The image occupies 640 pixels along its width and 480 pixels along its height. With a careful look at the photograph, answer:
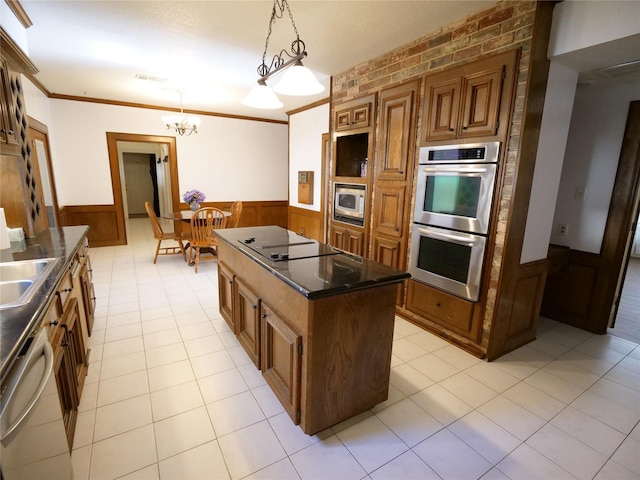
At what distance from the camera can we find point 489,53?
2193mm

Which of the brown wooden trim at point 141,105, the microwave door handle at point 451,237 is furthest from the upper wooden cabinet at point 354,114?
the brown wooden trim at point 141,105

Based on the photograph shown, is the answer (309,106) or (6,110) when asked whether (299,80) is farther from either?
(309,106)

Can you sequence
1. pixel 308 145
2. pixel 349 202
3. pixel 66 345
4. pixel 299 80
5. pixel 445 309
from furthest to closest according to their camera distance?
1. pixel 308 145
2. pixel 349 202
3. pixel 445 309
4. pixel 299 80
5. pixel 66 345

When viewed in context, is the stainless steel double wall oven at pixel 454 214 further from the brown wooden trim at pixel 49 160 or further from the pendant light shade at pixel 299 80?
the brown wooden trim at pixel 49 160

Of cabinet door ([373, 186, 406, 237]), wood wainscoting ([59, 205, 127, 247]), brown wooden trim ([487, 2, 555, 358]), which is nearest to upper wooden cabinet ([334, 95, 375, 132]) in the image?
cabinet door ([373, 186, 406, 237])

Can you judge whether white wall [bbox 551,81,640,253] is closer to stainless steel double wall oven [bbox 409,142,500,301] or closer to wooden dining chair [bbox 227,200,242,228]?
stainless steel double wall oven [bbox 409,142,500,301]

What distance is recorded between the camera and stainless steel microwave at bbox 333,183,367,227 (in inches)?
135

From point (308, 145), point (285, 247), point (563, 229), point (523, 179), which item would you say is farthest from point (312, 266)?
point (308, 145)

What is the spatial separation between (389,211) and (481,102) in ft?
3.94

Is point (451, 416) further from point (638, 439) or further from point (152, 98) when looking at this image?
point (152, 98)

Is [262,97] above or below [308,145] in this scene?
below

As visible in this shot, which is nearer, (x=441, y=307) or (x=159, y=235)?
(x=441, y=307)

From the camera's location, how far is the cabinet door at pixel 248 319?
2.04 meters

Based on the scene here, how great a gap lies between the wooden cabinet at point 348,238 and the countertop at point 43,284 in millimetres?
2502
